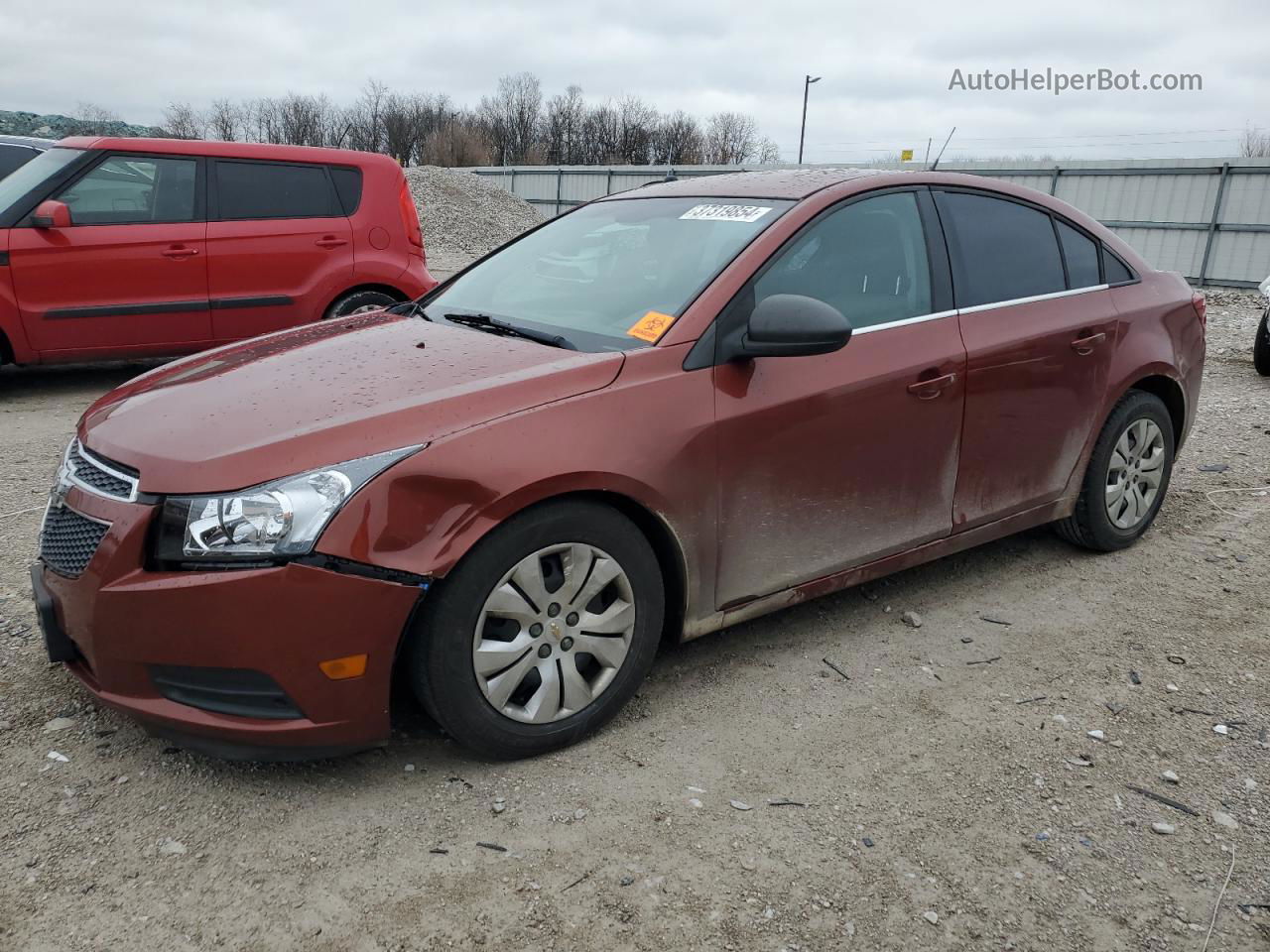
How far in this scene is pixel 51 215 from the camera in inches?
262

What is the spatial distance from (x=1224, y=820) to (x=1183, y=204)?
17.8 metres

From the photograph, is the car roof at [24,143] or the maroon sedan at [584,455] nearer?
the maroon sedan at [584,455]

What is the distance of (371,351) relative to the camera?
3.11 meters

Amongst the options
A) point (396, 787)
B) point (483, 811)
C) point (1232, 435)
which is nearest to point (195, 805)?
point (396, 787)

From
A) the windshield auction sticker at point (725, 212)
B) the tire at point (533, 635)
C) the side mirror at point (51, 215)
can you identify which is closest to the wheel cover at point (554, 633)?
the tire at point (533, 635)

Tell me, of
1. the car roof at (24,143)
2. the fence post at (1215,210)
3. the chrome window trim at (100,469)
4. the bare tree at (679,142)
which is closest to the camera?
the chrome window trim at (100,469)

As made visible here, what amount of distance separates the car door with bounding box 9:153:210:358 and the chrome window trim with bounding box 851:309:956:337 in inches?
216

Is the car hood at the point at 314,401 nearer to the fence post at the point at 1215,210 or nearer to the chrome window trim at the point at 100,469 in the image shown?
the chrome window trim at the point at 100,469

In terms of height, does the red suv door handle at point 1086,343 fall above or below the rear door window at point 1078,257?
below

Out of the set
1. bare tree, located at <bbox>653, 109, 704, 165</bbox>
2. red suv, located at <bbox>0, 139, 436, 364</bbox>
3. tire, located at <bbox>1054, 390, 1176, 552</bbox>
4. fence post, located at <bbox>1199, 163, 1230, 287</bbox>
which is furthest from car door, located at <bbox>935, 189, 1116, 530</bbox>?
bare tree, located at <bbox>653, 109, 704, 165</bbox>

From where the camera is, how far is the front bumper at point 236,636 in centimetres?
233

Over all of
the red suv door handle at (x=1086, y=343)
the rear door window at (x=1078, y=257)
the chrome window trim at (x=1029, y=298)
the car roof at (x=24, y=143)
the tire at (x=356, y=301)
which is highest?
the car roof at (x=24, y=143)

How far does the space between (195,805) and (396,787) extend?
0.51 meters

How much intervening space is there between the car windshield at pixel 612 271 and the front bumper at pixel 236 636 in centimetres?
106
